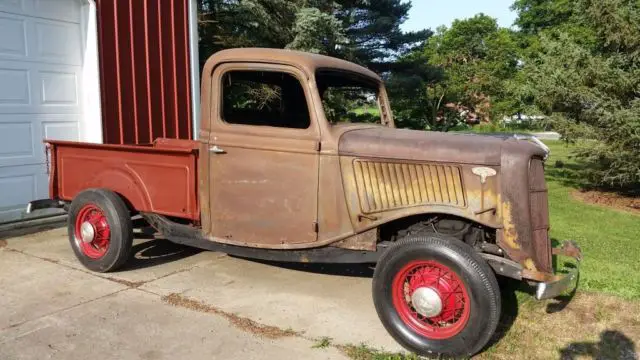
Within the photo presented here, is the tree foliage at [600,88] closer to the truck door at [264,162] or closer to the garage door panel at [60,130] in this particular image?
the truck door at [264,162]

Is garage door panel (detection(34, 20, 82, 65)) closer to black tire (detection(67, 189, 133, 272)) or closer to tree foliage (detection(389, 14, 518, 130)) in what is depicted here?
black tire (detection(67, 189, 133, 272))

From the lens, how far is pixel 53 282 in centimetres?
472

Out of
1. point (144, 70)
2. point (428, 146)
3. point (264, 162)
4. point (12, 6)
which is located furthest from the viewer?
point (144, 70)

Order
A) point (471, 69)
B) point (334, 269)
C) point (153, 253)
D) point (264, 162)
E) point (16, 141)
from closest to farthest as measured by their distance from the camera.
A: point (264, 162) < point (334, 269) < point (153, 253) < point (16, 141) < point (471, 69)

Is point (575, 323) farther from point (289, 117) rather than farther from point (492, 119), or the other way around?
point (492, 119)

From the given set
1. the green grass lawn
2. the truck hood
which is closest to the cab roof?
the truck hood

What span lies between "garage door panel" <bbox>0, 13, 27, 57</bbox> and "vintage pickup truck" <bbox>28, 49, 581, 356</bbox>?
2.13m

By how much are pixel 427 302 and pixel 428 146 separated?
104 cm

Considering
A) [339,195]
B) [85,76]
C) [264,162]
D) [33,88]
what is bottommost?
[339,195]

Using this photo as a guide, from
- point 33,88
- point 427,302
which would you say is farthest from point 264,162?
point 33,88

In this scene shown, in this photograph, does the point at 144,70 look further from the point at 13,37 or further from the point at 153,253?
the point at 153,253

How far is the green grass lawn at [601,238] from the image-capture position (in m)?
4.93

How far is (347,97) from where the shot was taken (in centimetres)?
507

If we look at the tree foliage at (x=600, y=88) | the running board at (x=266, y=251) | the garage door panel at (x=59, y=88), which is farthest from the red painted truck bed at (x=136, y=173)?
the tree foliage at (x=600, y=88)
